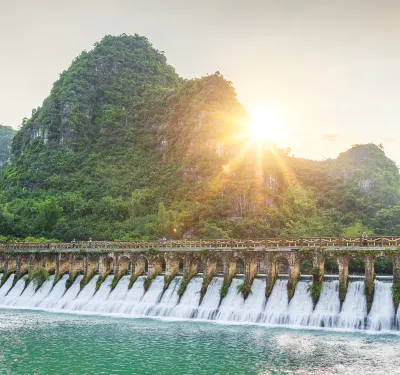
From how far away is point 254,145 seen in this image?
11425 cm

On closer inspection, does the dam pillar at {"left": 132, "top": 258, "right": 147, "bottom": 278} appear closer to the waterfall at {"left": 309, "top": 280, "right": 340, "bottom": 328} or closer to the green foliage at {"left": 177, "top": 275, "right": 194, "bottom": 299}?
the green foliage at {"left": 177, "top": 275, "right": 194, "bottom": 299}

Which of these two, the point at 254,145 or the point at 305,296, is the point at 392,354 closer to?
the point at 305,296

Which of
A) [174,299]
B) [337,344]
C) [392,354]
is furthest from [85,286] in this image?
[392,354]

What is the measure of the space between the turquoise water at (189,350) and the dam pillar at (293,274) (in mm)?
5470

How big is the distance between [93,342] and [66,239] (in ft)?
204

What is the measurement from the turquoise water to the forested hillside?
42.8m

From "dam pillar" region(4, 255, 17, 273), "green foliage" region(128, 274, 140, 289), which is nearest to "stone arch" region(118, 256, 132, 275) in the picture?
"green foliage" region(128, 274, 140, 289)

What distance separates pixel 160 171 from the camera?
5025 inches

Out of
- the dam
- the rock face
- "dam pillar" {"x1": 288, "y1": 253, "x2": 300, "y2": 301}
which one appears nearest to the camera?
the dam

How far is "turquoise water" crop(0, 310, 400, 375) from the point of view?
3108 cm

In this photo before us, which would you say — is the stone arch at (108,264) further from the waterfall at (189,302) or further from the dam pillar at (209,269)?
the dam pillar at (209,269)

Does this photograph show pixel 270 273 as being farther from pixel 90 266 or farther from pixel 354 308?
pixel 90 266

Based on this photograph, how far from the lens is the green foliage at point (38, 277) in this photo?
67625mm

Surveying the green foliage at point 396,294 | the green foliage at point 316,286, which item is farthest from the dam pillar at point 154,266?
the green foliage at point 396,294
